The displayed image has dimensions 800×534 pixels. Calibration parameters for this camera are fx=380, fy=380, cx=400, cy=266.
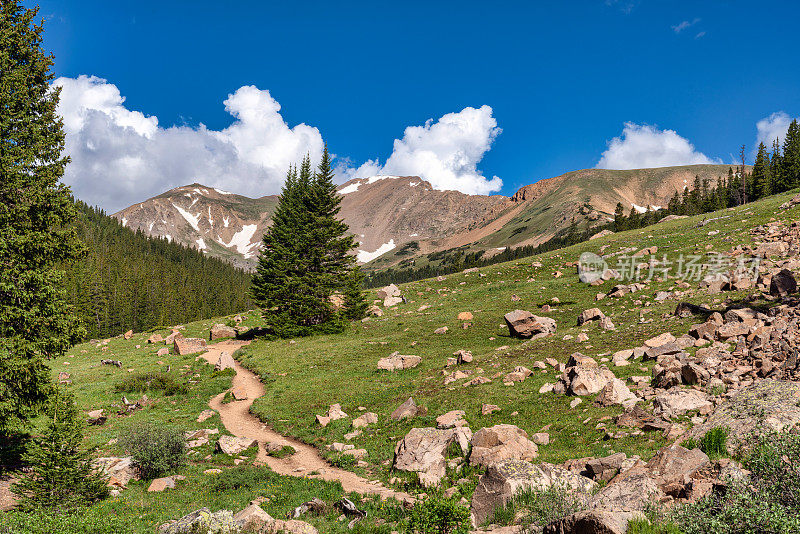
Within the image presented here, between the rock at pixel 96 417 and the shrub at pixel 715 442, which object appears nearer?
the shrub at pixel 715 442

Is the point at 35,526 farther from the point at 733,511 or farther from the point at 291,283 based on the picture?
the point at 291,283

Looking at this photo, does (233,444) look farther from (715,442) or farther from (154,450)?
(715,442)

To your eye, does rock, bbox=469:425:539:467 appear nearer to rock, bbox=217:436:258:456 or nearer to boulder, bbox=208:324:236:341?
rock, bbox=217:436:258:456

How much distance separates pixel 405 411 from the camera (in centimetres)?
2047

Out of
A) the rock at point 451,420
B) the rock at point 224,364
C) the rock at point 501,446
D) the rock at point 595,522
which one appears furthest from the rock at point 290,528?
the rock at point 224,364

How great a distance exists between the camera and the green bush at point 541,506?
895cm

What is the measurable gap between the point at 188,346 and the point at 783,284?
168ft

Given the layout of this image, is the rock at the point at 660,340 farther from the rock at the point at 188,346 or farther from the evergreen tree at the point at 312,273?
the rock at the point at 188,346

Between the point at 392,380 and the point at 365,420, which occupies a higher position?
the point at 392,380

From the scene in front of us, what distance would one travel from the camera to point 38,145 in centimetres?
1625

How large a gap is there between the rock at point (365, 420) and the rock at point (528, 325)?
617 inches

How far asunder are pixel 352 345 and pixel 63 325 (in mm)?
23879

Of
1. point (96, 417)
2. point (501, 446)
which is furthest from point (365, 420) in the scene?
point (96, 417)

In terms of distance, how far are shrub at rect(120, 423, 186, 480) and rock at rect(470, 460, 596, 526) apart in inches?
521
